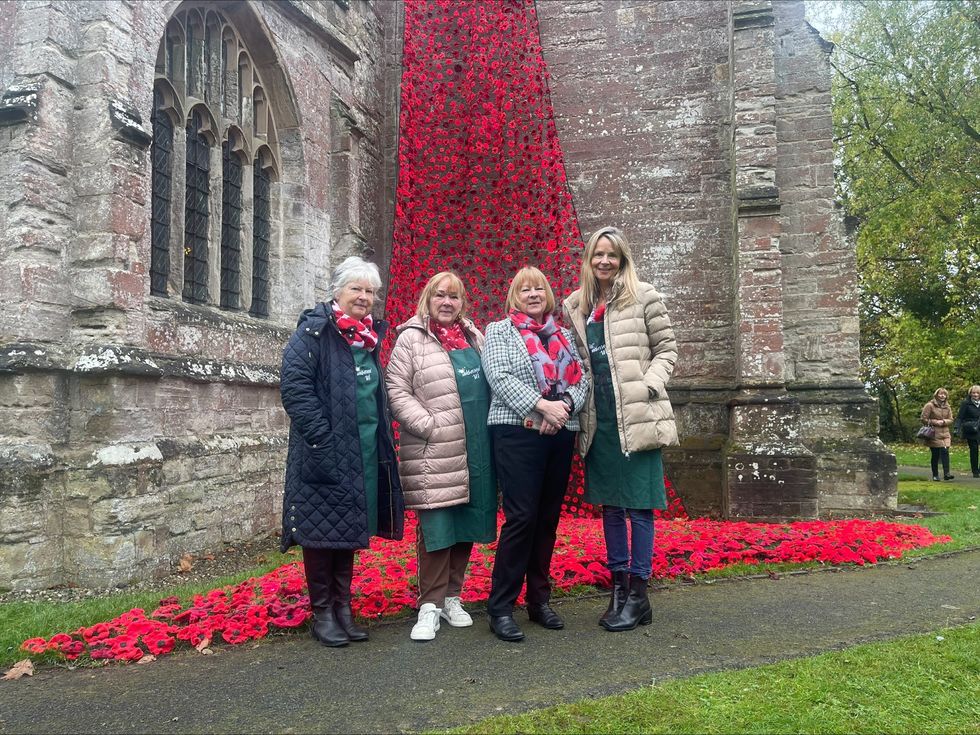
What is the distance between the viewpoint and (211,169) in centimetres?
707

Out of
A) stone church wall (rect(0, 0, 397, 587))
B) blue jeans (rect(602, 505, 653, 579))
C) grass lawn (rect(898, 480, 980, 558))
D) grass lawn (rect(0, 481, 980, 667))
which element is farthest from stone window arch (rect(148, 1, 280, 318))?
grass lawn (rect(898, 480, 980, 558))

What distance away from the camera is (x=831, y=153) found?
8.88 m

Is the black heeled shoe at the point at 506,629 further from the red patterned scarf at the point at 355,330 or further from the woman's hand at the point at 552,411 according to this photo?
the red patterned scarf at the point at 355,330

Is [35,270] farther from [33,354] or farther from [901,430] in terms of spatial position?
[901,430]

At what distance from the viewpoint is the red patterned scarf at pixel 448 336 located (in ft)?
12.8

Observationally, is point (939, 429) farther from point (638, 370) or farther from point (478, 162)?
point (638, 370)

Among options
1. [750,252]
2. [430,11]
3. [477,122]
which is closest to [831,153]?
[750,252]

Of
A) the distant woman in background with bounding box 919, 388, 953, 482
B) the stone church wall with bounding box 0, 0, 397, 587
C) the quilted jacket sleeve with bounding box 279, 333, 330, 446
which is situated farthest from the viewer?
the distant woman in background with bounding box 919, 388, 953, 482

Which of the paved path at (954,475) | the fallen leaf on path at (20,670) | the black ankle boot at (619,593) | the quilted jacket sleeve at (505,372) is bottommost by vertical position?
the paved path at (954,475)

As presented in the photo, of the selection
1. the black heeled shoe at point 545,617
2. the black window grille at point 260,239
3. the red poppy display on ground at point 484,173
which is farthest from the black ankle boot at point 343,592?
the black window grille at point 260,239

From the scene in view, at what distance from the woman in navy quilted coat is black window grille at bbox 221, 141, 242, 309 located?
3.98m

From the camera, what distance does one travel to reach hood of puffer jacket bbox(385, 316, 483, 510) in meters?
3.71

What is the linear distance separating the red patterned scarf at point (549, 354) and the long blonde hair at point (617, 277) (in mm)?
302

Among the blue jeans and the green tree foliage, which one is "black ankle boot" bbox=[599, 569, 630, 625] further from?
the green tree foliage
